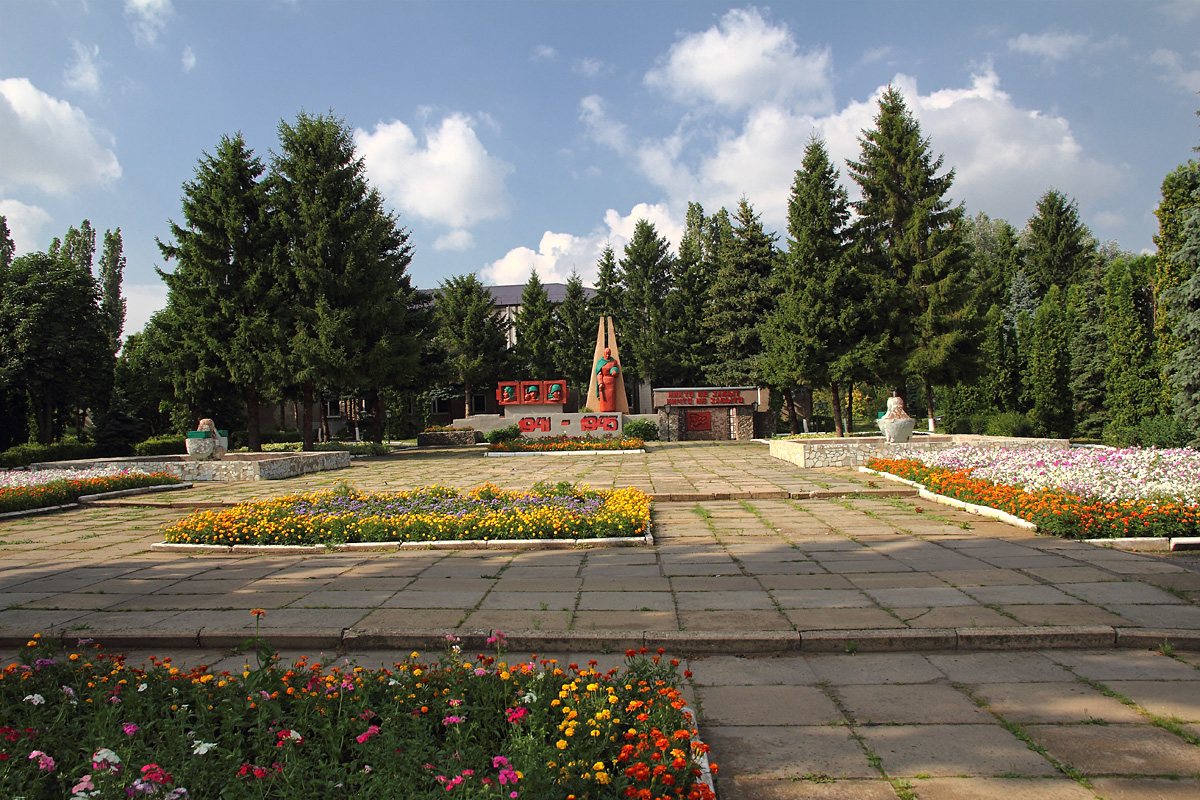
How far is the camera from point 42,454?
17953 mm

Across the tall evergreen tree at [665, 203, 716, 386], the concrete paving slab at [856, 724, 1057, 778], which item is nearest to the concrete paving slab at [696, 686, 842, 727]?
the concrete paving slab at [856, 724, 1057, 778]

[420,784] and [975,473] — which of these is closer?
[420,784]

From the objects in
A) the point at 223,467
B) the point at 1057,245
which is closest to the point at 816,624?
the point at 223,467

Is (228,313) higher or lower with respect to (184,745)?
higher

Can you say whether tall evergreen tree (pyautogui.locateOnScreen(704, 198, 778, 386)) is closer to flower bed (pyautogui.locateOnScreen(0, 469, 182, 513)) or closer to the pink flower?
flower bed (pyautogui.locateOnScreen(0, 469, 182, 513))

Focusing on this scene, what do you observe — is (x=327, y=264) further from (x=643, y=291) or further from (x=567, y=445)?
(x=643, y=291)

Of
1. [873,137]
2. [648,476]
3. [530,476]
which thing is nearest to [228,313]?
[530,476]

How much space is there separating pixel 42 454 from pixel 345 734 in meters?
21.7

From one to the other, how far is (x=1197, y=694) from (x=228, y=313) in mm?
22041

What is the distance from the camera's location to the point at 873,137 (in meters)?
23.1

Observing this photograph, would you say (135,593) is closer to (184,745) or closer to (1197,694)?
(184,745)

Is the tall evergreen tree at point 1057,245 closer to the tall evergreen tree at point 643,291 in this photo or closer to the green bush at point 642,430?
the tall evergreen tree at point 643,291

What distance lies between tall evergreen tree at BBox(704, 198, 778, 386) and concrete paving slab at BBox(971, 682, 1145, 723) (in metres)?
26.9

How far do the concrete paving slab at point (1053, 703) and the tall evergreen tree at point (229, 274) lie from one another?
19742mm
